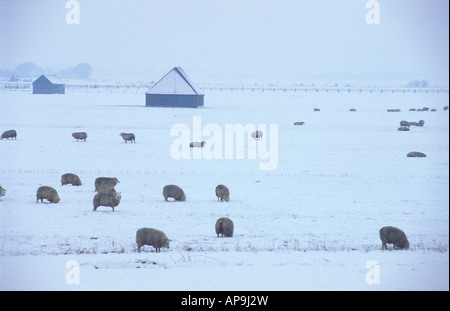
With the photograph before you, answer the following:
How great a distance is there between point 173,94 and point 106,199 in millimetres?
44820

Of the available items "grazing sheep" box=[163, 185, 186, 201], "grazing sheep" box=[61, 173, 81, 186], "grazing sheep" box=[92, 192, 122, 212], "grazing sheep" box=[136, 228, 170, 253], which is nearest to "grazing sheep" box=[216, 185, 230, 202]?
"grazing sheep" box=[163, 185, 186, 201]

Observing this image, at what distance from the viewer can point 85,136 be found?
2958 cm

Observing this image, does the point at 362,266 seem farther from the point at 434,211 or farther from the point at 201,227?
the point at 434,211

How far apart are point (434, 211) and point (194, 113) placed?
3551 centimetres

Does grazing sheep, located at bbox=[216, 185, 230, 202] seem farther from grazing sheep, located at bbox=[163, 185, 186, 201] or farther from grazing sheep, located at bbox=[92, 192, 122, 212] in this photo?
grazing sheep, located at bbox=[92, 192, 122, 212]

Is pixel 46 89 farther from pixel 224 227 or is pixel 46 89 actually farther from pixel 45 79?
pixel 224 227

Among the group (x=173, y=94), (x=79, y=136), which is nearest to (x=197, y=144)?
(x=79, y=136)

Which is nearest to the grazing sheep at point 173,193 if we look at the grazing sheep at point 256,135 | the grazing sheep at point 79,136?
the grazing sheep at point 79,136

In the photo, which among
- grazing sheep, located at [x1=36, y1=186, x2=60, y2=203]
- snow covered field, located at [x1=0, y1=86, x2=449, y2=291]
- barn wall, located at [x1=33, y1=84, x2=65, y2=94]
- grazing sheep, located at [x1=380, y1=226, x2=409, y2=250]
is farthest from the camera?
barn wall, located at [x1=33, y1=84, x2=65, y2=94]

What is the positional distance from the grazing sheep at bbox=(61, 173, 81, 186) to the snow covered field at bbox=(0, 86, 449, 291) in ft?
0.80

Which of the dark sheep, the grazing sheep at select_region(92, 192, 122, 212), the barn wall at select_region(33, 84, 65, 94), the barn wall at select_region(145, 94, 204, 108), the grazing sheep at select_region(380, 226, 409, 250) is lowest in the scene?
the grazing sheep at select_region(380, 226, 409, 250)

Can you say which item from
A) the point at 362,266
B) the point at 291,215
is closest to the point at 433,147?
the point at 291,215

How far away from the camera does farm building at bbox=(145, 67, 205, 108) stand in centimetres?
5866
